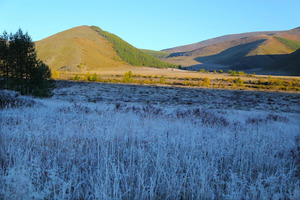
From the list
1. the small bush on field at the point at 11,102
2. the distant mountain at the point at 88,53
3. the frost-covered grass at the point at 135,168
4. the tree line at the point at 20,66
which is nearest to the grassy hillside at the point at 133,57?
the distant mountain at the point at 88,53

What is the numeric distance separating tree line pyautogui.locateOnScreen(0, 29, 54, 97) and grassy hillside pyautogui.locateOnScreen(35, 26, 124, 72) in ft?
267

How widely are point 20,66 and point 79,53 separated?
119 m

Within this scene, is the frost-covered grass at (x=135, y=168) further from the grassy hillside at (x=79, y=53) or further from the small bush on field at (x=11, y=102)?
the grassy hillside at (x=79, y=53)

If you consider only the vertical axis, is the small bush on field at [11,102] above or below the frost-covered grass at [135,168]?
above

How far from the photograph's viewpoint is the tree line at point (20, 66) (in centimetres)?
1825

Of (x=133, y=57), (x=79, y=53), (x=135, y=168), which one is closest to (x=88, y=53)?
(x=79, y=53)

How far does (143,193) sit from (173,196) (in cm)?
41

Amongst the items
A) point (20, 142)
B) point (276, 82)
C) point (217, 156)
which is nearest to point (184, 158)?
point (217, 156)

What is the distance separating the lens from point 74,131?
4711mm

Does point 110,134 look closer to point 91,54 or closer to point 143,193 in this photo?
point 143,193

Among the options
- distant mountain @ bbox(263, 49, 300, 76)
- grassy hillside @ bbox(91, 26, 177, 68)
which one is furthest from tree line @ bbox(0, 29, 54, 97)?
grassy hillside @ bbox(91, 26, 177, 68)

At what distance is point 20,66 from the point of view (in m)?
18.3

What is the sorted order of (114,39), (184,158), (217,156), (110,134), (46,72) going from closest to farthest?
(184,158)
(217,156)
(110,134)
(46,72)
(114,39)

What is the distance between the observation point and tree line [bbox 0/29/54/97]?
719 inches
